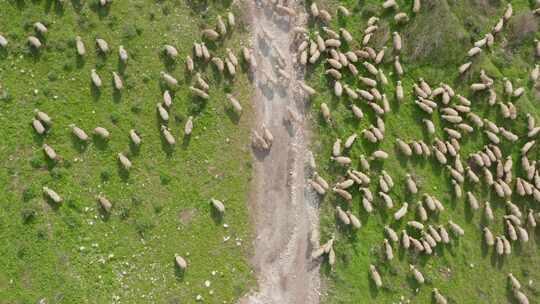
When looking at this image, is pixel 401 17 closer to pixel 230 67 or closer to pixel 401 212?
pixel 230 67

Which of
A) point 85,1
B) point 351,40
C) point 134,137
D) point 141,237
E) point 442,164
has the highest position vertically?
point 351,40

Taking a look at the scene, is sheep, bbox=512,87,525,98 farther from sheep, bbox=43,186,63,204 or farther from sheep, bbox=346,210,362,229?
sheep, bbox=43,186,63,204

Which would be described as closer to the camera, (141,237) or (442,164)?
(141,237)

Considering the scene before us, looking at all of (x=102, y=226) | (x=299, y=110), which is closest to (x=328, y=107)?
(x=299, y=110)

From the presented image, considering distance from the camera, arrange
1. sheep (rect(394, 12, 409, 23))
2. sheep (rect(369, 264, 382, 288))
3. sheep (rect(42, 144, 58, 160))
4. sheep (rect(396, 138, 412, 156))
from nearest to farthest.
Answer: sheep (rect(42, 144, 58, 160)) < sheep (rect(369, 264, 382, 288)) < sheep (rect(396, 138, 412, 156)) < sheep (rect(394, 12, 409, 23))

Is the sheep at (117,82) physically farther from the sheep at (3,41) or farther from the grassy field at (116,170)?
the sheep at (3,41)

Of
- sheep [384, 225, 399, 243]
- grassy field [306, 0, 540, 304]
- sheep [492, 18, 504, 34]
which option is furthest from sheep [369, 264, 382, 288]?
sheep [492, 18, 504, 34]

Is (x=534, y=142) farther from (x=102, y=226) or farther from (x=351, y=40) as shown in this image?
(x=102, y=226)

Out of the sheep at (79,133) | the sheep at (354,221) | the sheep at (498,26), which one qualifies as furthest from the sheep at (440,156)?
the sheep at (79,133)
